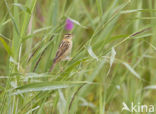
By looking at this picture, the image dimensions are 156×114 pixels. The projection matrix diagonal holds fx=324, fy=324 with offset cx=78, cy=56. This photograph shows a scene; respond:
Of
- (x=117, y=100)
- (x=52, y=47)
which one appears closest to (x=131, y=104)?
(x=52, y=47)

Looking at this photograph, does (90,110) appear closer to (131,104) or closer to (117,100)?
(117,100)

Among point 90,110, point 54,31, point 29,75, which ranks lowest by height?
point 90,110

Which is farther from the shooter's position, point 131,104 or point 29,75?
point 131,104

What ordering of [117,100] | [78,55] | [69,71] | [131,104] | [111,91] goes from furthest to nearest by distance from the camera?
[117,100] → [111,91] → [131,104] → [78,55] → [69,71]

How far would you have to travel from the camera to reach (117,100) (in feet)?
14.2

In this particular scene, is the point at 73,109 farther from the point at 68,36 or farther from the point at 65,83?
the point at 68,36

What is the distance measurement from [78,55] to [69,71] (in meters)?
0.22

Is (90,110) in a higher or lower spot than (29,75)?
lower

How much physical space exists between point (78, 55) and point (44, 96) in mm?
409

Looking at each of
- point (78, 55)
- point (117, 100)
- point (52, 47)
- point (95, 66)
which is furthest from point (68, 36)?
point (117, 100)

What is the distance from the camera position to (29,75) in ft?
7.39

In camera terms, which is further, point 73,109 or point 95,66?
point 95,66

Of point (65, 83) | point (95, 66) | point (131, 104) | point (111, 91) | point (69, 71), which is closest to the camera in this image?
point (65, 83)

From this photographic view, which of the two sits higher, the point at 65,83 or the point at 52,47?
the point at 52,47
